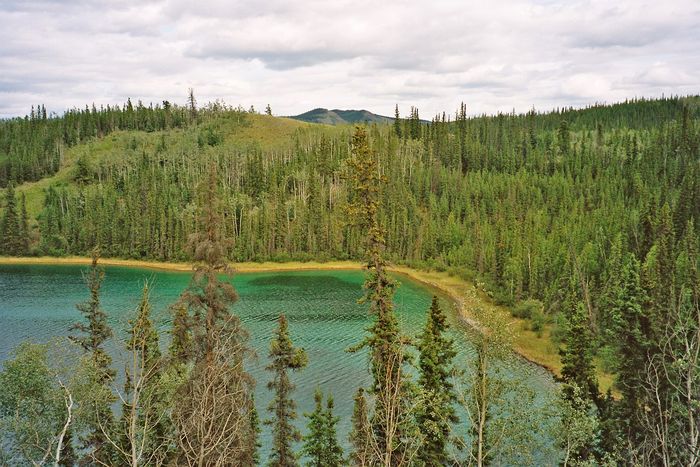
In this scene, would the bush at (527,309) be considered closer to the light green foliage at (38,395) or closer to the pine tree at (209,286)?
the pine tree at (209,286)

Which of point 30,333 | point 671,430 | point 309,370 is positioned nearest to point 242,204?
point 30,333

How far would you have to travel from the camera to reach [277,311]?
8750 cm

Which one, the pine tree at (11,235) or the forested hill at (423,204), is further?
the pine tree at (11,235)

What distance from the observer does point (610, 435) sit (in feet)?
105

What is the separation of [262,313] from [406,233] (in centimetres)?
5718

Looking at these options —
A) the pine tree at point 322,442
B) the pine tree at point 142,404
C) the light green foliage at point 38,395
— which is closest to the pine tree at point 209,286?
the pine tree at point 142,404

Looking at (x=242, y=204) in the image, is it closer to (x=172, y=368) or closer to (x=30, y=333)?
(x=30, y=333)

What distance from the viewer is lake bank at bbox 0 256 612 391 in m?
65.1

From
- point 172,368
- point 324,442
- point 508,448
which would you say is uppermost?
point 172,368

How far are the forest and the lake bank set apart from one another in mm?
1921

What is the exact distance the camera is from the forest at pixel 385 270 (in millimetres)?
21750

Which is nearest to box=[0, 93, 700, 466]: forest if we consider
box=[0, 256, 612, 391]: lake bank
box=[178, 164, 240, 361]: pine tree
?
box=[178, 164, 240, 361]: pine tree

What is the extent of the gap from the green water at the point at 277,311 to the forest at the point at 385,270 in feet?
19.8

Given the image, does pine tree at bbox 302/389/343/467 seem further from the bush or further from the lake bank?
the bush
